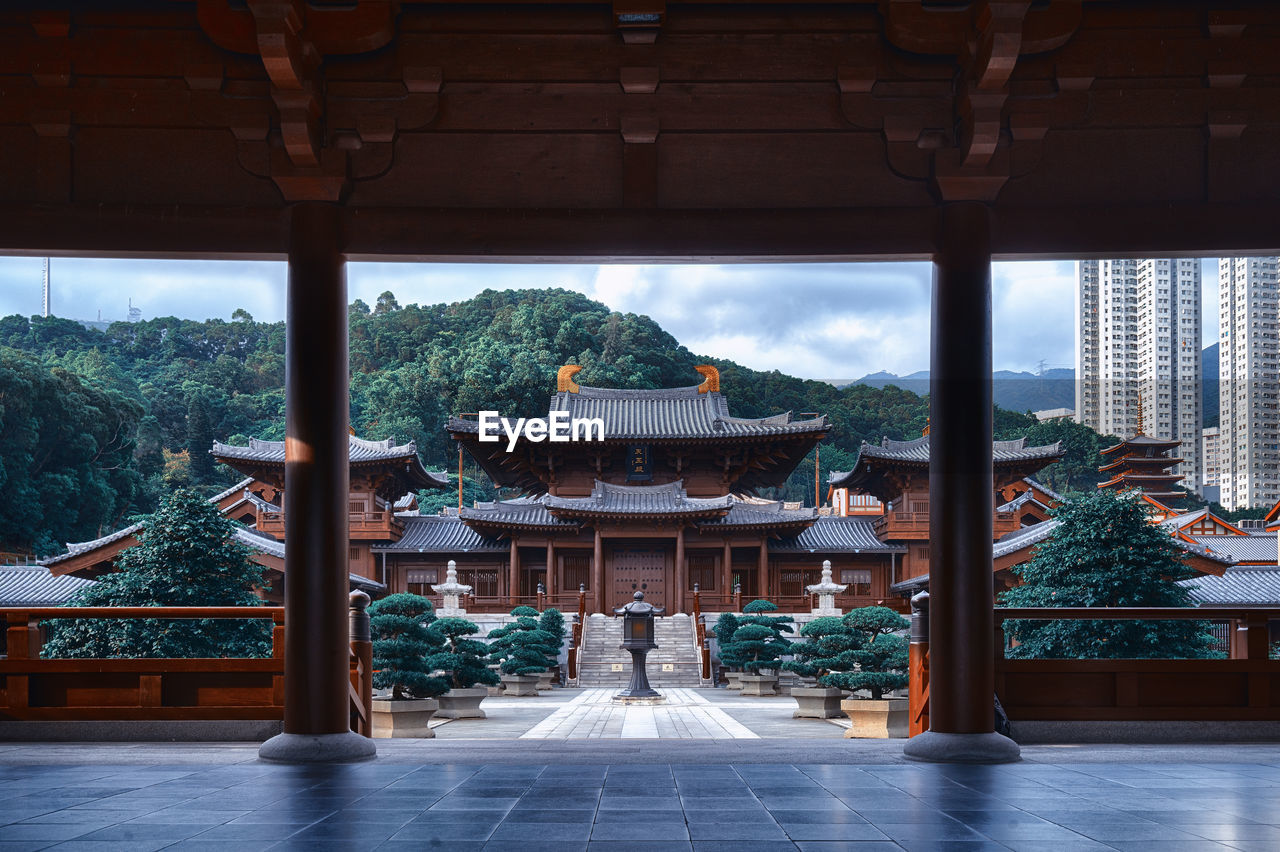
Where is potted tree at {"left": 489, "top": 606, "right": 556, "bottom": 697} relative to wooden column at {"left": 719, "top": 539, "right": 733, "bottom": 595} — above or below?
below

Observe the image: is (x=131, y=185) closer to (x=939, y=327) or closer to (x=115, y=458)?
(x=939, y=327)

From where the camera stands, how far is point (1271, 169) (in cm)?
502

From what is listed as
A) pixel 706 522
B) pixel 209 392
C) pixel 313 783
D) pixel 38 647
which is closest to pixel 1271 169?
pixel 313 783

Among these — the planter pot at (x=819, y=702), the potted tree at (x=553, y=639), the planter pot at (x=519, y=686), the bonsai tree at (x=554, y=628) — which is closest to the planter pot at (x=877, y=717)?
the planter pot at (x=819, y=702)

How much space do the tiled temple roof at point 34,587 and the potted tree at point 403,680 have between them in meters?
9.71

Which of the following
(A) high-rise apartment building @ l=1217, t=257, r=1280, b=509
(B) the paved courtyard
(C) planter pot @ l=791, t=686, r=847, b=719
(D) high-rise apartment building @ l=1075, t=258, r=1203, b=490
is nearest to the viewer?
(B) the paved courtyard

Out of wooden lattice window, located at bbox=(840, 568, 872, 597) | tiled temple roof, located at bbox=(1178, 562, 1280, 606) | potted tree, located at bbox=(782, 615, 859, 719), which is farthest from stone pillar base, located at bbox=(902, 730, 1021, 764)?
wooden lattice window, located at bbox=(840, 568, 872, 597)

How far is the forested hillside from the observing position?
3072 centimetres

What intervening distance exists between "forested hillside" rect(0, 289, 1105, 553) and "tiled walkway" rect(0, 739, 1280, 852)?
28858 mm

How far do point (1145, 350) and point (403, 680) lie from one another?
52459 millimetres

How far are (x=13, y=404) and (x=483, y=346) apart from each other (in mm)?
21168

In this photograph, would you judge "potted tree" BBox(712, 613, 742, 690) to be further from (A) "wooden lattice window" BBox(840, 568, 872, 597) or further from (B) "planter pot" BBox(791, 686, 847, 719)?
(A) "wooden lattice window" BBox(840, 568, 872, 597)

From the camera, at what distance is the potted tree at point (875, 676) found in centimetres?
1060

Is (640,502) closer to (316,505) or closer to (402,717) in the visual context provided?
(402,717)
